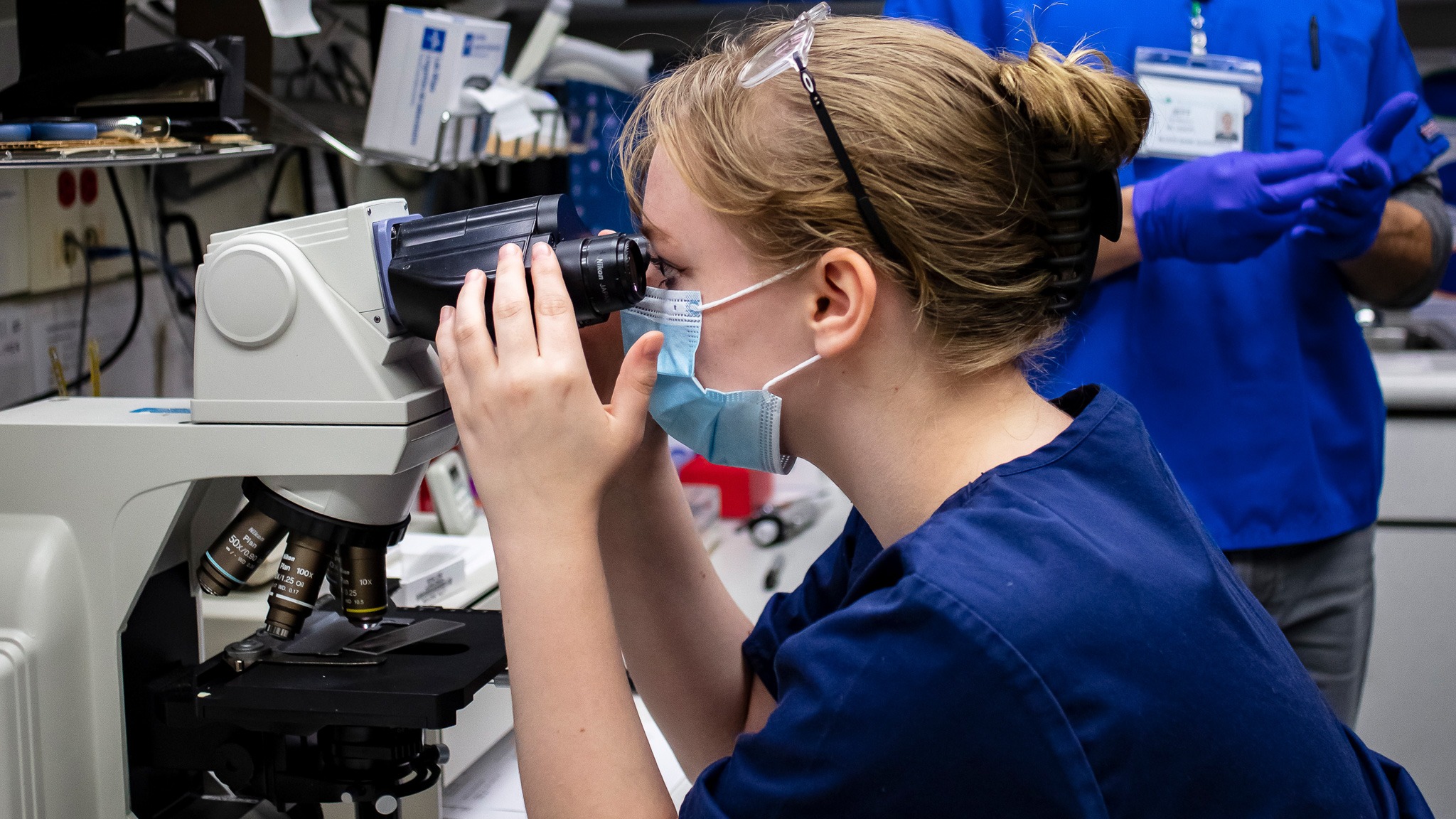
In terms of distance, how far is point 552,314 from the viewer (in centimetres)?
80

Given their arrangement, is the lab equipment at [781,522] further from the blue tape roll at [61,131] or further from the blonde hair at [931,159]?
the blue tape roll at [61,131]

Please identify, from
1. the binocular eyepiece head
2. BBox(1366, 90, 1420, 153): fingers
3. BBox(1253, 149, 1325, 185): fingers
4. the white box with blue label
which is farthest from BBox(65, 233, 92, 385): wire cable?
BBox(1366, 90, 1420, 153): fingers

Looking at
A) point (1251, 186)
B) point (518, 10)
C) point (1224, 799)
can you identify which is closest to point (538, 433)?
point (1224, 799)

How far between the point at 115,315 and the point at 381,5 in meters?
0.67

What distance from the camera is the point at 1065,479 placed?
0.80 meters

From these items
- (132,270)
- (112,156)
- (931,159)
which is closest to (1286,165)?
(931,159)

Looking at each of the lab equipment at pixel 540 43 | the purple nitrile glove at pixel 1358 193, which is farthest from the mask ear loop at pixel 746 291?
the lab equipment at pixel 540 43

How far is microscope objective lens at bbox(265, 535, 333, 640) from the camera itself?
0.83m

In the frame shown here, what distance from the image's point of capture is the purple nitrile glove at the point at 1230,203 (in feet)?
4.14

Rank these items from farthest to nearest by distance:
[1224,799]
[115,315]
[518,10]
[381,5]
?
[518,10]
[381,5]
[115,315]
[1224,799]

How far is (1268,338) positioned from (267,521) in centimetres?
115

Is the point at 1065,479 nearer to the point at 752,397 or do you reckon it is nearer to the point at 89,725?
the point at 752,397

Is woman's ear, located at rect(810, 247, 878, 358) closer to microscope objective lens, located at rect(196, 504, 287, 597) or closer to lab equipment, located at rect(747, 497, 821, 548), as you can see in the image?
microscope objective lens, located at rect(196, 504, 287, 597)

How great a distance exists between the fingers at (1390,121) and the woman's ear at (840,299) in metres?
0.71
